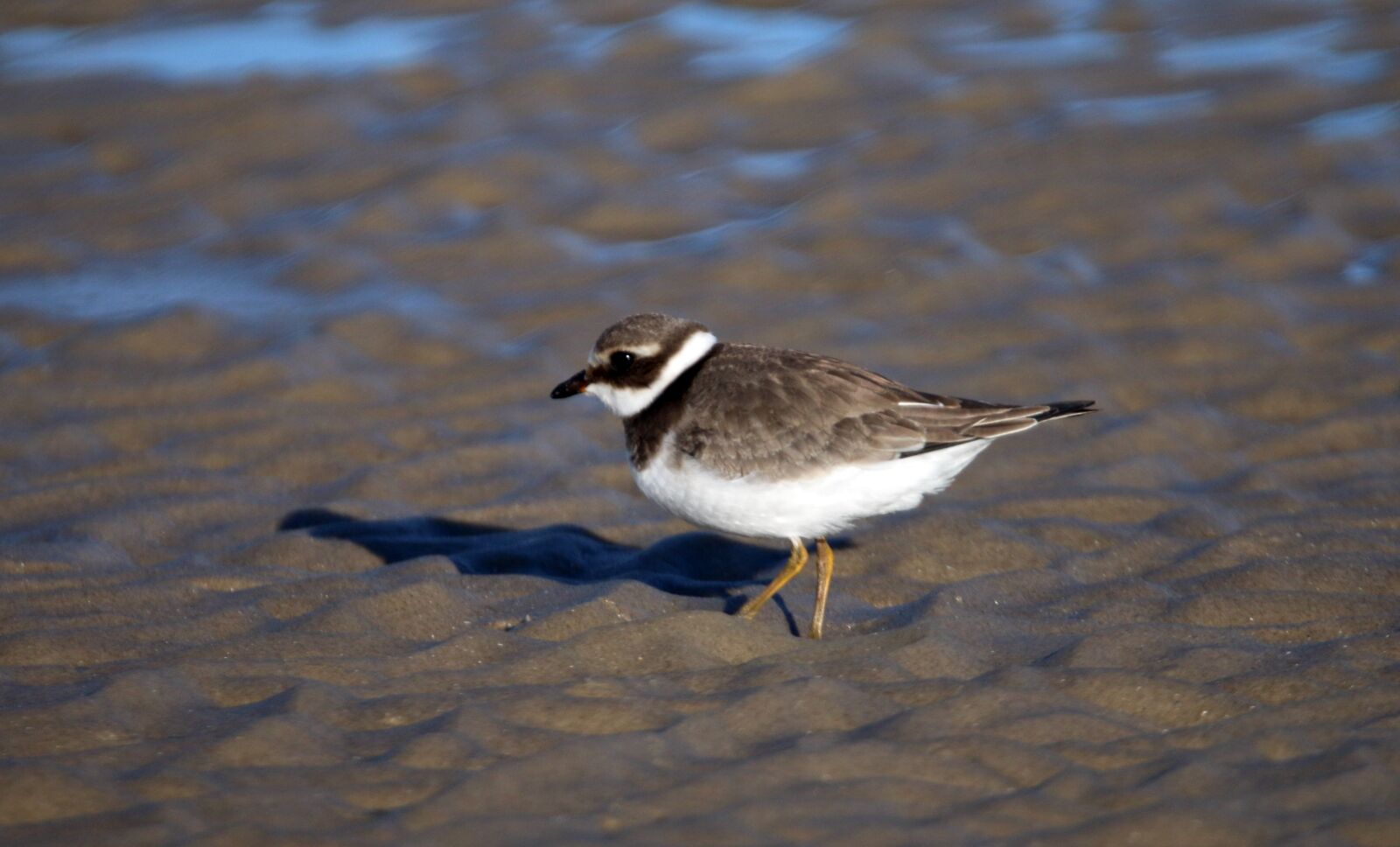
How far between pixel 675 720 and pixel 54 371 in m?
5.72

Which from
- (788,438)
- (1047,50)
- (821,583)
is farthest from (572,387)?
(1047,50)

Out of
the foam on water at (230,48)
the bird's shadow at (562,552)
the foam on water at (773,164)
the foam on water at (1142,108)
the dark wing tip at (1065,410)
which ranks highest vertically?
the foam on water at (230,48)

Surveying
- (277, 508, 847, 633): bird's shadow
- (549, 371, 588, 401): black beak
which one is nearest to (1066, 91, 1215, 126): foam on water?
(277, 508, 847, 633): bird's shadow

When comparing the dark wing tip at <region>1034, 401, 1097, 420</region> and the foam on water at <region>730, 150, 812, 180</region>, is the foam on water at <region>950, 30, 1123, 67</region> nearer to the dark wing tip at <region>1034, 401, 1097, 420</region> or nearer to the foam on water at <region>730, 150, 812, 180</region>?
the foam on water at <region>730, 150, 812, 180</region>

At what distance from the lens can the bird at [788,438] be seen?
19.0 ft

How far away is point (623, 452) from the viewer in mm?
8219

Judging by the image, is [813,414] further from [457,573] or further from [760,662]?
[457,573]

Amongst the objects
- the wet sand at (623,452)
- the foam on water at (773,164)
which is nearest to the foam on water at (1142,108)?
the wet sand at (623,452)

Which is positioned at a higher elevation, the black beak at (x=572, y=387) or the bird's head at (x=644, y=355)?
the bird's head at (x=644, y=355)

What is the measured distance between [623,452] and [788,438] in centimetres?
254

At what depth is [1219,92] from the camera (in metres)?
12.0

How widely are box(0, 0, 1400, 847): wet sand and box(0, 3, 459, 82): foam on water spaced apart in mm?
254

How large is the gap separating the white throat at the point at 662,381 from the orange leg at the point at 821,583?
925mm

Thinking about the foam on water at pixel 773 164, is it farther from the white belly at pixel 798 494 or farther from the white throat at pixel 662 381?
the white belly at pixel 798 494
